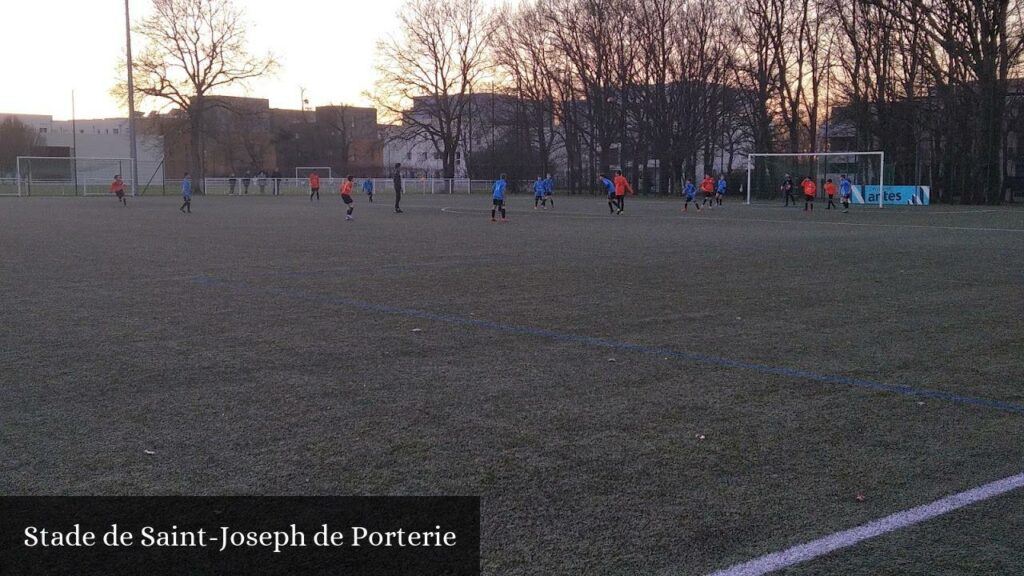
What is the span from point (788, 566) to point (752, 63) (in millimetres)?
57471

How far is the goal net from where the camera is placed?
54812 millimetres

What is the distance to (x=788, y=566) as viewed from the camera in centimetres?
341

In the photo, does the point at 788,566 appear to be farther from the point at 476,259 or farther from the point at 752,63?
the point at 752,63

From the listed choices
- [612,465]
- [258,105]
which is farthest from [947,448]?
[258,105]

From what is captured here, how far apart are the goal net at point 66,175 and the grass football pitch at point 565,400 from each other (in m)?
47.7

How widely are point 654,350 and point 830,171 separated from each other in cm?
3982

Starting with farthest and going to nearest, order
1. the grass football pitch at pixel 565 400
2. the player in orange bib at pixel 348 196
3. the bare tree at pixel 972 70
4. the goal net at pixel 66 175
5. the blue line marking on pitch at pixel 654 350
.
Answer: the goal net at pixel 66 175 → the bare tree at pixel 972 70 → the player in orange bib at pixel 348 196 → the blue line marking on pitch at pixel 654 350 → the grass football pitch at pixel 565 400

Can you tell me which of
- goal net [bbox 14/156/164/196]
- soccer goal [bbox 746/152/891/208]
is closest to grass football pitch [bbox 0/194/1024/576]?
soccer goal [bbox 746/152/891/208]
